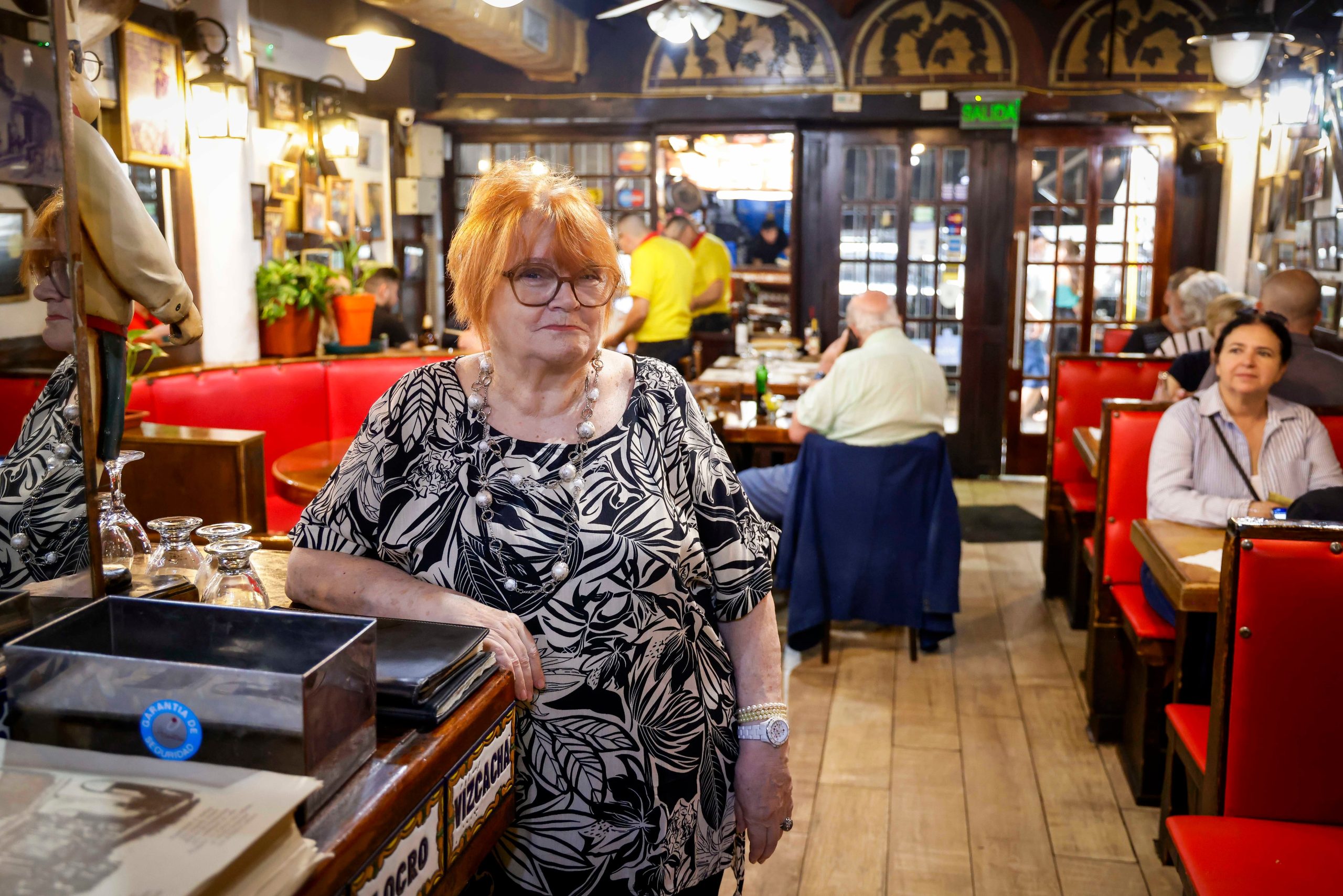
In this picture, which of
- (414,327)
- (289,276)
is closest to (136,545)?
(289,276)

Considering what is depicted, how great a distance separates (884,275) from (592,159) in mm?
2358

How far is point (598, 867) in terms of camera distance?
1.45 meters

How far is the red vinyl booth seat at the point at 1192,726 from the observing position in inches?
93.7

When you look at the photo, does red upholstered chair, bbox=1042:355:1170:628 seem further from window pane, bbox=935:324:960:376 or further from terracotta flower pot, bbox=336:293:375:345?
terracotta flower pot, bbox=336:293:375:345

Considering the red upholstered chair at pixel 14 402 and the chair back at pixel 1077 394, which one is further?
the chair back at pixel 1077 394

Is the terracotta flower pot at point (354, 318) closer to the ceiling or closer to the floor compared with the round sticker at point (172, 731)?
closer to the ceiling

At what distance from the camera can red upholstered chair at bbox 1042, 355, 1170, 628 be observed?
16.2 feet

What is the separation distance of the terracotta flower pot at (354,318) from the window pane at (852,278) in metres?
3.59

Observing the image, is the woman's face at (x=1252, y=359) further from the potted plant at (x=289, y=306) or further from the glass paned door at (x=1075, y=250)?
the glass paned door at (x=1075, y=250)

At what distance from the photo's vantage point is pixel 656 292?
6.96 meters

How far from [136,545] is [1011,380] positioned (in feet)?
23.2

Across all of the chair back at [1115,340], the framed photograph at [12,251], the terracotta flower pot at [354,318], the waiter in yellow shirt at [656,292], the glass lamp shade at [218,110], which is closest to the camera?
the framed photograph at [12,251]

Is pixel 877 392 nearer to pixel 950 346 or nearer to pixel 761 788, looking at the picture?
pixel 761 788

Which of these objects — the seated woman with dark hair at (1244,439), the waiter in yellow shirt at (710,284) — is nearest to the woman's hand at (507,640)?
the seated woman with dark hair at (1244,439)
